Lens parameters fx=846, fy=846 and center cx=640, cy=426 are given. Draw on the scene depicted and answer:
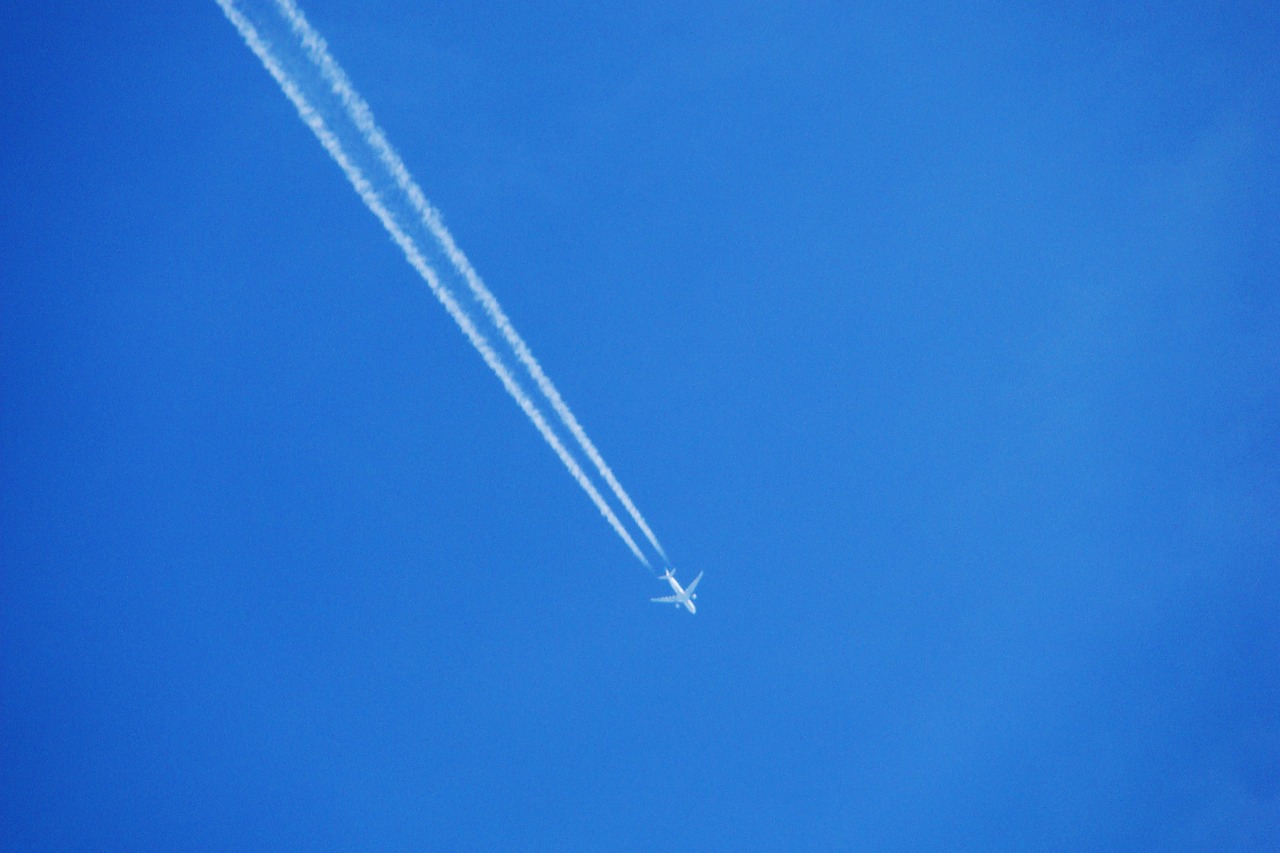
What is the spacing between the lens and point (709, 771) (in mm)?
16562

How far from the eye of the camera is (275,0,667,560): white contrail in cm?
1217

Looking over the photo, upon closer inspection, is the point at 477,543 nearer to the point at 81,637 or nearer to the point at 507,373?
the point at 507,373

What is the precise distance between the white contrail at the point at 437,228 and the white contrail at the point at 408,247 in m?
0.34

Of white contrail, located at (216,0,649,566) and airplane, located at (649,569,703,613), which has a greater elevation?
white contrail, located at (216,0,649,566)

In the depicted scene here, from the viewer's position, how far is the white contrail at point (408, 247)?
11.7 meters

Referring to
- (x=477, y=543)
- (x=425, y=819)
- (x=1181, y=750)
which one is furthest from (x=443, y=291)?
(x=1181, y=750)

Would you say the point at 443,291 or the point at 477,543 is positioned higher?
the point at 443,291

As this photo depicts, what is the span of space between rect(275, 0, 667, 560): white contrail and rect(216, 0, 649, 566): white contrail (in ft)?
1.10

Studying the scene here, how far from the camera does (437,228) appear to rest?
44.7 ft

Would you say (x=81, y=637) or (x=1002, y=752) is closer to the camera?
(x=81, y=637)

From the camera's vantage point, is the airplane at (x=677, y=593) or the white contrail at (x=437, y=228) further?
the airplane at (x=677, y=593)

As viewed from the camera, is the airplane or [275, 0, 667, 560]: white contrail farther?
the airplane

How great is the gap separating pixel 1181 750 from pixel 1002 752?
3.68 meters

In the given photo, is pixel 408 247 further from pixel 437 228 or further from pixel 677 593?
pixel 677 593
